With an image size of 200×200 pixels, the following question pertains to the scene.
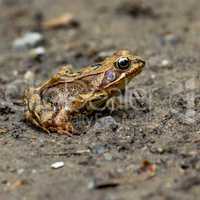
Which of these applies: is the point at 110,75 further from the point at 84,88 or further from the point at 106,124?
the point at 106,124

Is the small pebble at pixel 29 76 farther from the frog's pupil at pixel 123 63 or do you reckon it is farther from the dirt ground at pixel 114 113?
the frog's pupil at pixel 123 63

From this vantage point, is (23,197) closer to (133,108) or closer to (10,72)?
(133,108)

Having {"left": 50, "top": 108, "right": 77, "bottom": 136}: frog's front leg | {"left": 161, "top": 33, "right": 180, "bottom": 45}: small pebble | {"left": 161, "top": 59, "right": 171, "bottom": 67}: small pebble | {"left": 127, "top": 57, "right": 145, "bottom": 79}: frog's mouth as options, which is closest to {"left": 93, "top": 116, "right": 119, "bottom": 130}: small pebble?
{"left": 50, "top": 108, "right": 77, "bottom": 136}: frog's front leg

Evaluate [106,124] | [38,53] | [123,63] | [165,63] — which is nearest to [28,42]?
[38,53]

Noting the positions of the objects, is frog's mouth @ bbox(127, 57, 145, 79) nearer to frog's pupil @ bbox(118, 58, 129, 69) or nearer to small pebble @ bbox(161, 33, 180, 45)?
frog's pupil @ bbox(118, 58, 129, 69)

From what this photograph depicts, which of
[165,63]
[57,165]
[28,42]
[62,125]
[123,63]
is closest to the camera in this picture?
[57,165]

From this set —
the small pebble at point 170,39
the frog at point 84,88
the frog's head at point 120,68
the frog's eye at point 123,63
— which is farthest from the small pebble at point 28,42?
the frog's eye at point 123,63

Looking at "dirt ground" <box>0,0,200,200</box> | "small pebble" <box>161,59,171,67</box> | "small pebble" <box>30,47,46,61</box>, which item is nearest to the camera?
"dirt ground" <box>0,0,200,200</box>
